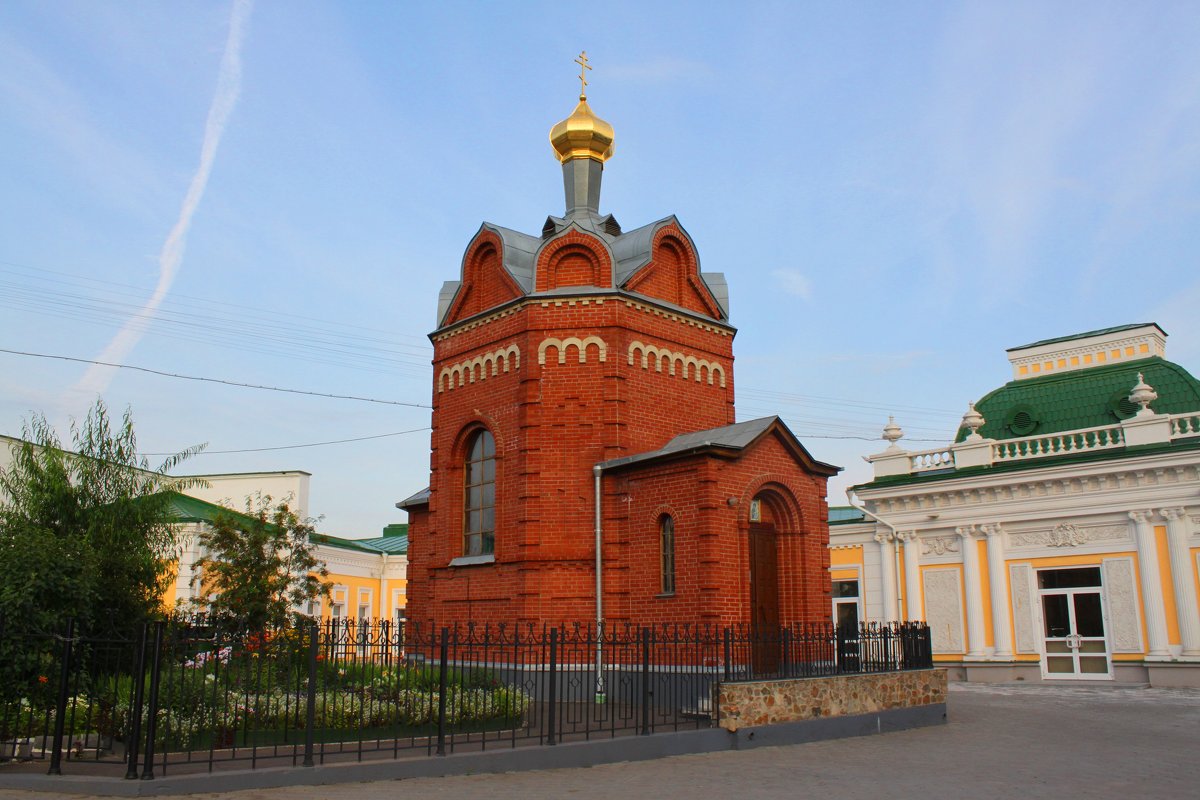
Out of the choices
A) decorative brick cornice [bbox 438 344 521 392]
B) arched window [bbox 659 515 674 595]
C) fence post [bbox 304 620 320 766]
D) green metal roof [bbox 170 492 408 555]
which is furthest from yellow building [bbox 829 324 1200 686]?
fence post [bbox 304 620 320 766]

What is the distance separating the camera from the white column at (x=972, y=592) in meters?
22.8

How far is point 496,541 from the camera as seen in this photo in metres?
16.8

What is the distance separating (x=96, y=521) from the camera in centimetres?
1395

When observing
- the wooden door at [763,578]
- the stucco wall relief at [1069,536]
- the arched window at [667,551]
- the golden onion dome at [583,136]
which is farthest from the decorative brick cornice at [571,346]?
the stucco wall relief at [1069,536]

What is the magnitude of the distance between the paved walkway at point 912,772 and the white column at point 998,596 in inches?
308

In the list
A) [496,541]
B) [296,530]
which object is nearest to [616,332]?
[496,541]

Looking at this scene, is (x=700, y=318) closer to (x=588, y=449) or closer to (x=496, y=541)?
(x=588, y=449)

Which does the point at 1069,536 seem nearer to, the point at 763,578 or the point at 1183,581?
the point at 1183,581

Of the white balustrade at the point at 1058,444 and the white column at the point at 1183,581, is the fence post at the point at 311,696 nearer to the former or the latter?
the white column at the point at 1183,581

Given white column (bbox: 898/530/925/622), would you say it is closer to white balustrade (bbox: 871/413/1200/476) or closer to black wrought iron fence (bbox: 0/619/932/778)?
white balustrade (bbox: 871/413/1200/476)

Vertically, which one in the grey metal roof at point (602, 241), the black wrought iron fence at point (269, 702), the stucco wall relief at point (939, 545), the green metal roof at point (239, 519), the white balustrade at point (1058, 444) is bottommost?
the black wrought iron fence at point (269, 702)

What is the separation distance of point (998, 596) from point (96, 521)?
1875 cm

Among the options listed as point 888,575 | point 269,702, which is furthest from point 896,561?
point 269,702

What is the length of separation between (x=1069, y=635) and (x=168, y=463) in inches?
747
